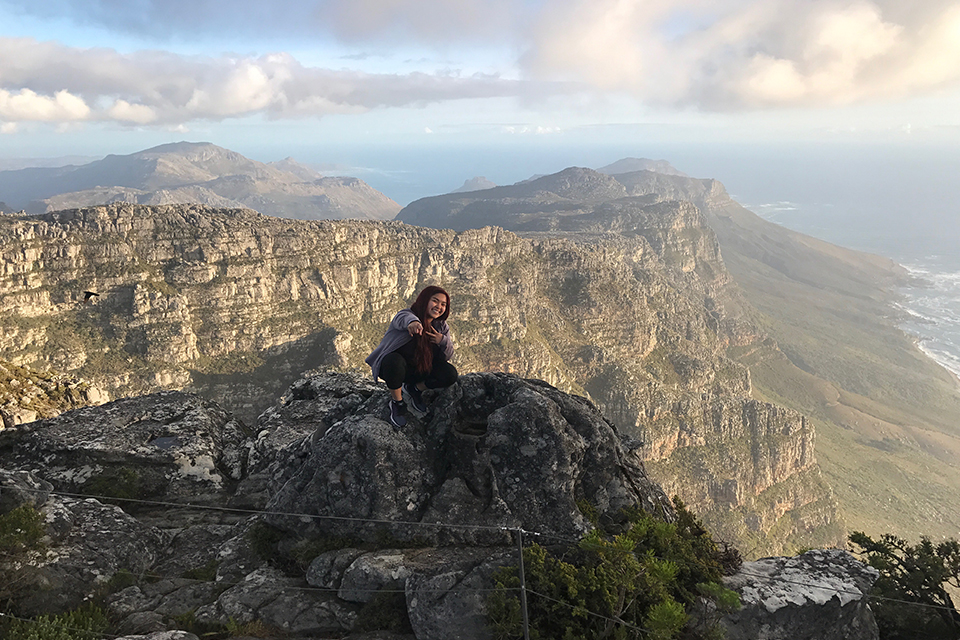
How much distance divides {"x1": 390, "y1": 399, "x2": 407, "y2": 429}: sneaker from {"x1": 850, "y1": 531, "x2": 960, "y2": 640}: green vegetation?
A: 12617mm

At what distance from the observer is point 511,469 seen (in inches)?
518

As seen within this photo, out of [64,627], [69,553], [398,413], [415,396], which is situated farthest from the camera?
[415,396]

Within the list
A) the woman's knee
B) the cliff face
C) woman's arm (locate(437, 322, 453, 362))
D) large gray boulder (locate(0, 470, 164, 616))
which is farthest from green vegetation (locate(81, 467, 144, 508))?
the cliff face

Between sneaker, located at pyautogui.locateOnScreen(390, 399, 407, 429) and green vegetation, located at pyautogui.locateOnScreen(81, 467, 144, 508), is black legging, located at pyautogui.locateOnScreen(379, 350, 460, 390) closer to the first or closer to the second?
sneaker, located at pyautogui.locateOnScreen(390, 399, 407, 429)

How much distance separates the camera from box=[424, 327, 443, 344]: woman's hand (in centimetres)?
1288

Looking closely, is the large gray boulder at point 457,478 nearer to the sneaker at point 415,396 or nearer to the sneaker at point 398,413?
the sneaker at point 398,413

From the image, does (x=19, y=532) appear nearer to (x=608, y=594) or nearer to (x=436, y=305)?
(x=436, y=305)

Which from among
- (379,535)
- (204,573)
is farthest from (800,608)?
(204,573)

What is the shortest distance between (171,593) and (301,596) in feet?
10.8

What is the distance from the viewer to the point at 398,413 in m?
13.6

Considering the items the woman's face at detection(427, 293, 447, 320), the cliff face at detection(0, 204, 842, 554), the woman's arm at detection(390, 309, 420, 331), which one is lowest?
the cliff face at detection(0, 204, 842, 554)

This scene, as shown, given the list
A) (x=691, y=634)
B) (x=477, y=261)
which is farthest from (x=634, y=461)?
(x=477, y=261)

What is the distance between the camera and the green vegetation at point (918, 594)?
37.4ft

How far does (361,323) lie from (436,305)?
466 feet
